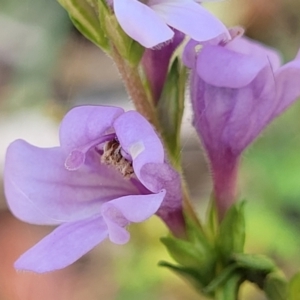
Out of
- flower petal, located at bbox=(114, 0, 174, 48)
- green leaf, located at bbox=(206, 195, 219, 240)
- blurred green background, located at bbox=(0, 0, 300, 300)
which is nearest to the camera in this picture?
flower petal, located at bbox=(114, 0, 174, 48)

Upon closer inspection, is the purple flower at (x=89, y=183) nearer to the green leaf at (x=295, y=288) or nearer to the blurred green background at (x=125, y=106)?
the green leaf at (x=295, y=288)

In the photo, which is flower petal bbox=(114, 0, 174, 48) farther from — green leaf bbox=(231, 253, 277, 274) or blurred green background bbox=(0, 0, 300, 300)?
blurred green background bbox=(0, 0, 300, 300)

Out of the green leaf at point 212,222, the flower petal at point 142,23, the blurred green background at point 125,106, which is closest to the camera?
the flower petal at point 142,23

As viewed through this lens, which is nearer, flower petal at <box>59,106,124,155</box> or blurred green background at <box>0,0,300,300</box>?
flower petal at <box>59,106,124,155</box>

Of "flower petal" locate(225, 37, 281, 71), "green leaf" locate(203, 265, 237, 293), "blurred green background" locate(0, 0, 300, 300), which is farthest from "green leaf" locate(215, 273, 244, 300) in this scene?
"blurred green background" locate(0, 0, 300, 300)

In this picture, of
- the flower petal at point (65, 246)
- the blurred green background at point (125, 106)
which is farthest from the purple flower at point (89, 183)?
the blurred green background at point (125, 106)

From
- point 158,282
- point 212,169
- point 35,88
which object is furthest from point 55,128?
point 212,169

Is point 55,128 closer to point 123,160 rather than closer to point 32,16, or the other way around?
point 32,16
